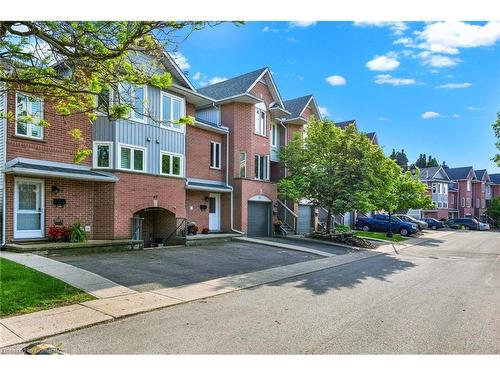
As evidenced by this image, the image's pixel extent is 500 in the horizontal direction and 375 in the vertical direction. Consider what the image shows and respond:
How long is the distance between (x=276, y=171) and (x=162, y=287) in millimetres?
19273

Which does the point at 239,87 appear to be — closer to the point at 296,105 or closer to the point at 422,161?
the point at 296,105

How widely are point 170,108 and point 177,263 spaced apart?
9.05 m

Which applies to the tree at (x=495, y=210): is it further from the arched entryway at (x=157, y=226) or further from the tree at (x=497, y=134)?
the arched entryway at (x=157, y=226)

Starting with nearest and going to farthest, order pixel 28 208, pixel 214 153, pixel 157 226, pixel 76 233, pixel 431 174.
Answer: pixel 28 208 → pixel 76 233 → pixel 157 226 → pixel 214 153 → pixel 431 174

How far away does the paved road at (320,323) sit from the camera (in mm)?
5324

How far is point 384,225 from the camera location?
34.0 meters

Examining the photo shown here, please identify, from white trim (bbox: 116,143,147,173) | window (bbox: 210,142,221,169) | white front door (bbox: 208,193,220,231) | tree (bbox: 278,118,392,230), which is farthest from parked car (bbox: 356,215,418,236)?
white trim (bbox: 116,143,147,173)

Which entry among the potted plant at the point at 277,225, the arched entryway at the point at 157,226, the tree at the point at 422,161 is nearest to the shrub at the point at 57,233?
the arched entryway at the point at 157,226

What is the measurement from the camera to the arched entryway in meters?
18.3

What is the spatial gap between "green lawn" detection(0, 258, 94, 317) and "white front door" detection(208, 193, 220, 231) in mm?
12991

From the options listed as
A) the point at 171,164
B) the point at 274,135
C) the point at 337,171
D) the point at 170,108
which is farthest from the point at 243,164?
the point at 170,108

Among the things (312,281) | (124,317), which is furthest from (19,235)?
(312,281)

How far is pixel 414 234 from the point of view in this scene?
33375 millimetres

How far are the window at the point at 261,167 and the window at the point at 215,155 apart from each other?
8.38 feet
